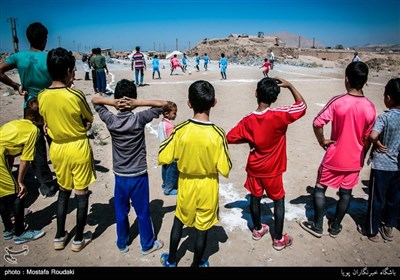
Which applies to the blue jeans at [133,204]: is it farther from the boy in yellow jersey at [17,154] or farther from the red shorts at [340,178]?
the red shorts at [340,178]

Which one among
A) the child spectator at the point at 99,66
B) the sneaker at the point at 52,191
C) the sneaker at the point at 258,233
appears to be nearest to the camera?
the sneaker at the point at 258,233

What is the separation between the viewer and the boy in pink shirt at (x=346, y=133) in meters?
3.15

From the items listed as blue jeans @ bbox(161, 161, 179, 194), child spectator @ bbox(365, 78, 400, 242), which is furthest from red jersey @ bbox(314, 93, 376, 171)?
blue jeans @ bbox(161, 161, 179, 194)

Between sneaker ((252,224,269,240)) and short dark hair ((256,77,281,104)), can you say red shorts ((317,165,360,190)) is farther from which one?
short dark hair ((256,77,281,104))

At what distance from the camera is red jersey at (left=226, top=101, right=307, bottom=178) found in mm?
2904

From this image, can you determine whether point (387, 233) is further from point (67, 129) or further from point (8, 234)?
point (8, 234)

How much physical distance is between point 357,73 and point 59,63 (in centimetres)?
310

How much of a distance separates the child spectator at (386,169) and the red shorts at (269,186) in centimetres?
115

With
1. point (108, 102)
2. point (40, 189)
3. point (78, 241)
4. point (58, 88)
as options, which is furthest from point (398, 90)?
point (40, 189)

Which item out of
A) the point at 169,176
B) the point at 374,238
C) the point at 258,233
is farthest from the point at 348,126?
the point at 169,176

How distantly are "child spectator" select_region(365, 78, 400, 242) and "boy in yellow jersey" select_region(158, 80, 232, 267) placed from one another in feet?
6.13

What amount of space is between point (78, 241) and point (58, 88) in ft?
5.67

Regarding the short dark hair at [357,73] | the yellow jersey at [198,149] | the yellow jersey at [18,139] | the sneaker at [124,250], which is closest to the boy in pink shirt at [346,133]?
the short dark hair at [357,73]
